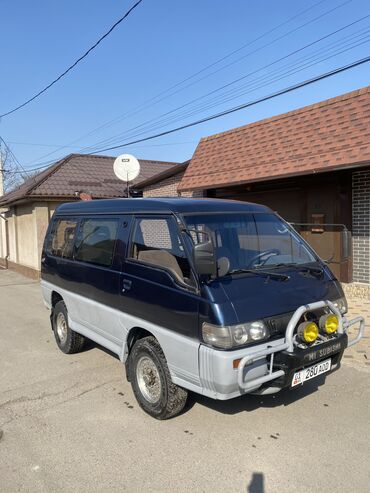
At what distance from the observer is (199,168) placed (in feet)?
38.3

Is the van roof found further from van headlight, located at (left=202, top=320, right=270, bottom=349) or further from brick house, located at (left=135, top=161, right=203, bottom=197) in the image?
brick house, located at (left=135, top=161, right=203, bottom=197)

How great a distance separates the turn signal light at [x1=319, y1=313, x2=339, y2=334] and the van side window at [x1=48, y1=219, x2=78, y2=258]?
129 inches

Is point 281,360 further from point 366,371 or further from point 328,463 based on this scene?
point 366,371

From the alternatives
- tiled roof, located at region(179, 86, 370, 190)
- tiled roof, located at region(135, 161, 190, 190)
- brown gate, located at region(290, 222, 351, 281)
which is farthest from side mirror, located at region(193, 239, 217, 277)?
tiled roof, located at region(135, 161, 190, 190)

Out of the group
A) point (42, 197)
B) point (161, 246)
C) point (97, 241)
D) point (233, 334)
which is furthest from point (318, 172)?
point (42, 197)

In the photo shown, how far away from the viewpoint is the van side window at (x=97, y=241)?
450cm

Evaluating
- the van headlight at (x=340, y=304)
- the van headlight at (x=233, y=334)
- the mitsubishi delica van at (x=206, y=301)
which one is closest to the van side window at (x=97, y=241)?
the mitsubishi delica van at (x=206, y=301)

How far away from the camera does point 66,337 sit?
566cm

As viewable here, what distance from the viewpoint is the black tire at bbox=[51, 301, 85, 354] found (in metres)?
5.52

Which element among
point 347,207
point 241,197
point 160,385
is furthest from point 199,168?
point 160,385

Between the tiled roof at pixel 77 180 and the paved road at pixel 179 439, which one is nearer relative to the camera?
the paved road at pixel 179 439

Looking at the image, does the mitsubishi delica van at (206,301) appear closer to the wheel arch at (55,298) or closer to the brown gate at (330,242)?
the wheel arch at (55,298)

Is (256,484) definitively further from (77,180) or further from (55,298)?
(77,180)

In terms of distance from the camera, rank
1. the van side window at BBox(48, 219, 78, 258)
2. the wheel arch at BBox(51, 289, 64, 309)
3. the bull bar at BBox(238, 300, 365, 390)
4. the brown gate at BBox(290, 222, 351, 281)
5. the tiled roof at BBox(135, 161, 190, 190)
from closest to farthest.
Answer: the bull bar at BBox(238, 300, 365, 390), the van side window at BBox(48, 219, 78, 258), the wheel arch at BBox(51, 289, 64, 309), the brown gate at BBox(290, 222, 351, 281), the tiled roof at BBox(135, 161, 190, 190)
